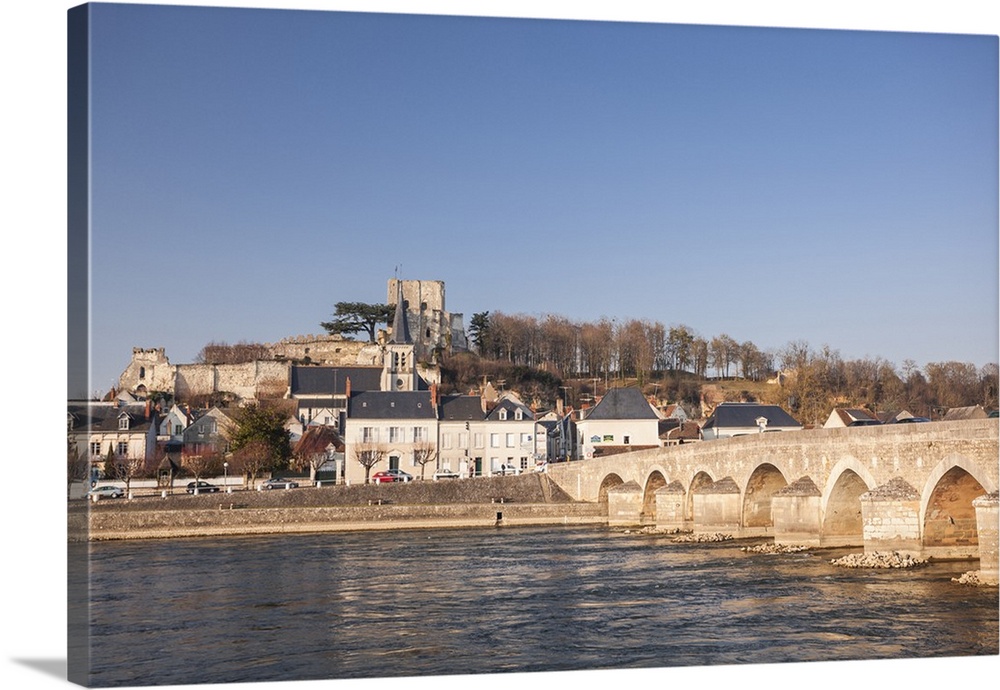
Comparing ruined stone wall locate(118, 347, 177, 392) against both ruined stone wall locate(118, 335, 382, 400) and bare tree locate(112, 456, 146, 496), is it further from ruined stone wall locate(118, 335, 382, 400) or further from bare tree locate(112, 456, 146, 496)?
bare tree locate(112, 456, 146, 496)

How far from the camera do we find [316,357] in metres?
73.5

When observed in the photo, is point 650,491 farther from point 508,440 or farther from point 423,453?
point 508,440

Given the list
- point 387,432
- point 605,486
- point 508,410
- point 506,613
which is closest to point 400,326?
point 508,410

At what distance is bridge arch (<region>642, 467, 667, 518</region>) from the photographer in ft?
116

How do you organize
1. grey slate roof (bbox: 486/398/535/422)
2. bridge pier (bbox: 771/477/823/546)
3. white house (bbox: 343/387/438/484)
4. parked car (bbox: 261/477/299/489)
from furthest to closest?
grey slate roof (bbox: 486/398/535/422)
white house (bbox: 343/387/438/484)
parked car (bbox: 261/477/299/489)
bridge pier (bbox: 771/477/823/546)

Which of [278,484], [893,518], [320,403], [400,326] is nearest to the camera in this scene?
[893,518]

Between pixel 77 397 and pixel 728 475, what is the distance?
70.9 feet

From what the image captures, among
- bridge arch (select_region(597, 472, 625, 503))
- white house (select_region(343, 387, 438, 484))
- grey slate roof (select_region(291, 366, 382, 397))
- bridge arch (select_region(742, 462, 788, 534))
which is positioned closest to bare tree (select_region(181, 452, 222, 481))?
white house (select_region(343, 387, 438, 484))

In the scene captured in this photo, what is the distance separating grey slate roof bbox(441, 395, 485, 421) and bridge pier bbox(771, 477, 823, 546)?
25.2 m

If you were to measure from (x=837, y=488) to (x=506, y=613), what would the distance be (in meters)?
9.36

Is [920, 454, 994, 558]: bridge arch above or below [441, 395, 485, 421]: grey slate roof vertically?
below

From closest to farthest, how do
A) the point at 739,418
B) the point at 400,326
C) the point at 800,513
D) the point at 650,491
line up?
the point at 800,513 → the point at 650,491 → the point at 739,418 → the point at 400,326

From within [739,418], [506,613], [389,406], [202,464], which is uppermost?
[389,406]

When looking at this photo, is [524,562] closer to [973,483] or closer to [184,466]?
[973,483]
